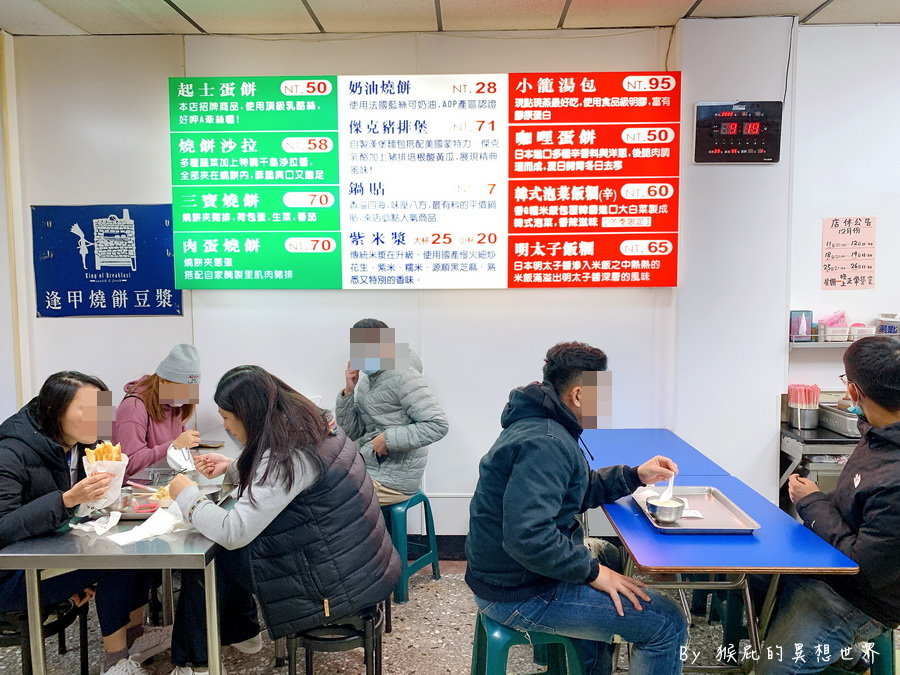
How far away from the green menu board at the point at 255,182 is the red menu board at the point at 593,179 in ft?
3.04

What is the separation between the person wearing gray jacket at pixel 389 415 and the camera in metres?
2.78

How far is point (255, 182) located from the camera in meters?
3.18

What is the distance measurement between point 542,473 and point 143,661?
1.73 meters

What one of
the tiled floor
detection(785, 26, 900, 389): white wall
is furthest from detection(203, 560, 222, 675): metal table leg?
detection(785, 26, 900, 389): white wall

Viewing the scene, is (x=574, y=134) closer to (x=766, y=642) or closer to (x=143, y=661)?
(x=766, y=642)

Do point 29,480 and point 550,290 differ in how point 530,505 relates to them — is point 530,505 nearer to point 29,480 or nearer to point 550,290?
point 29,480

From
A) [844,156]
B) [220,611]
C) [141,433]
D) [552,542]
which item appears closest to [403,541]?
[220,611]

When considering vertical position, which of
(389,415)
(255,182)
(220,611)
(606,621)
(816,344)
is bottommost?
(220,611)

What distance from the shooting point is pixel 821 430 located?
3.16m

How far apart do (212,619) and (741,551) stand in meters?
1.50

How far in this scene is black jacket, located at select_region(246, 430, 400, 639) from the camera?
185 cm

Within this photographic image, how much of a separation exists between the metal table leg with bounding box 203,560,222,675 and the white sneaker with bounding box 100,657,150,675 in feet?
1.37

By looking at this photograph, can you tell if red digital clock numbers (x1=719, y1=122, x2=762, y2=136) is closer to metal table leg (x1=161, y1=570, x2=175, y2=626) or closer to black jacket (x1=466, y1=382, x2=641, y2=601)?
black jacket (x1=466, y1=382, x2=641, y2=601)

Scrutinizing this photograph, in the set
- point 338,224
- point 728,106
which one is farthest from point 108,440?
point 728,106
